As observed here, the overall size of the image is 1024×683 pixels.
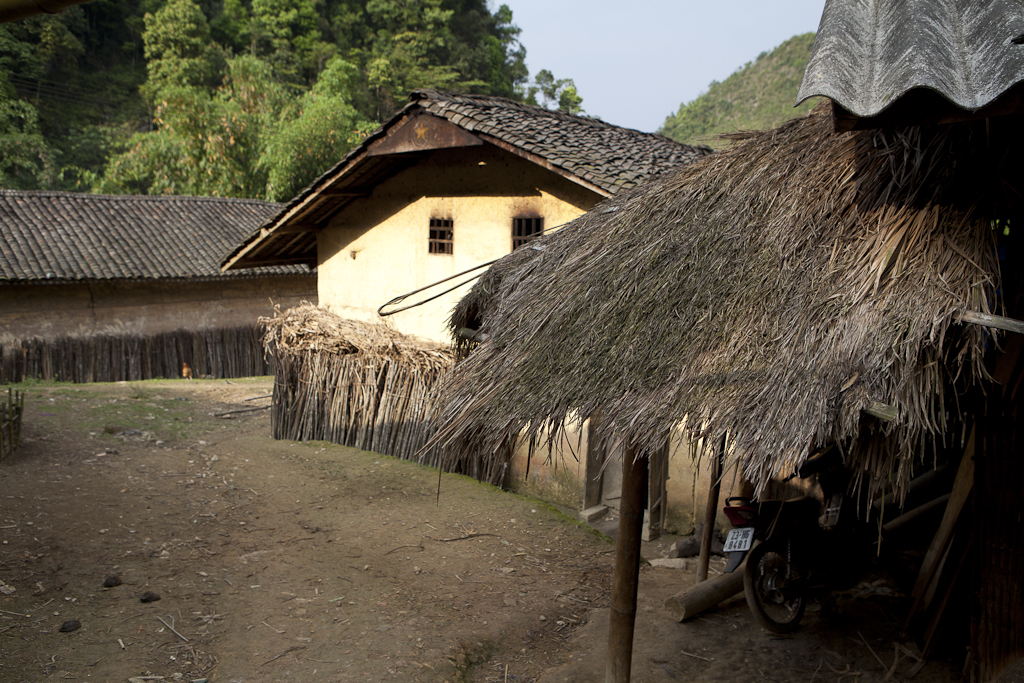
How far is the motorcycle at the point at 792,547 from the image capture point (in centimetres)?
524

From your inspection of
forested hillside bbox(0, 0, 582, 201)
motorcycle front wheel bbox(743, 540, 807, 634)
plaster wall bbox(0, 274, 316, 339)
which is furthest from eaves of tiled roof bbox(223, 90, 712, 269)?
forested hillside bbox(0, 0, 582, 201)

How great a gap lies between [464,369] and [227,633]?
2997mm

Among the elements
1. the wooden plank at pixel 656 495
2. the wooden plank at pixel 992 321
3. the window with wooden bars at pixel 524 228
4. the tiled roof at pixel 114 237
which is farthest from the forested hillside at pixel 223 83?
the wooden plank at pixel 992 321

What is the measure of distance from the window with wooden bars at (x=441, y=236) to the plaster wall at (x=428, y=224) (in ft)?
0.27

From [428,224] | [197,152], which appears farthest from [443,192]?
[197,152]

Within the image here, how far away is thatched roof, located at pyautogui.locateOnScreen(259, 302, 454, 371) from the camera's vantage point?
9.45 m

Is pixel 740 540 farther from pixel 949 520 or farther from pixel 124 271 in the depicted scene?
pixel 124 271

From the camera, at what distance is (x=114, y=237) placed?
56.0 feet

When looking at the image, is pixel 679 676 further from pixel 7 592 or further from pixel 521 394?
pixel 7 592

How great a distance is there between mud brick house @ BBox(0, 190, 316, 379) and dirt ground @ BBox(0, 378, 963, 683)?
277 inches

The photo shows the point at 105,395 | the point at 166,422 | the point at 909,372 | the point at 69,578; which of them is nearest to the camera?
the point at 909,372

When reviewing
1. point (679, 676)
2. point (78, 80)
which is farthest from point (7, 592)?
point (78, 80)

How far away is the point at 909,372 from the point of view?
2.81m

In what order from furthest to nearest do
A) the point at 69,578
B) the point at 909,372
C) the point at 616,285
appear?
the point at 69,578 → the point at 616,285 → the point at 909,372
